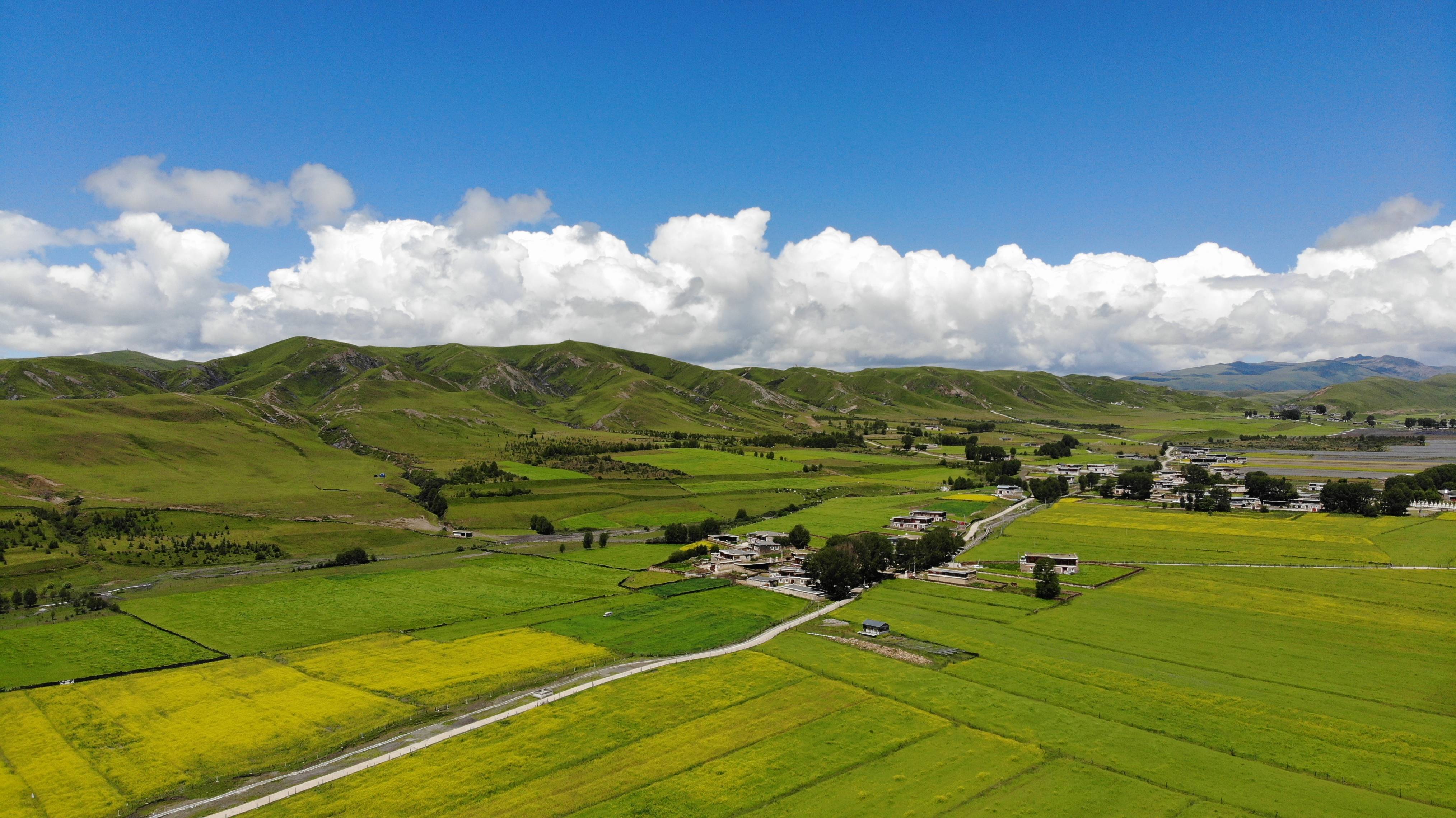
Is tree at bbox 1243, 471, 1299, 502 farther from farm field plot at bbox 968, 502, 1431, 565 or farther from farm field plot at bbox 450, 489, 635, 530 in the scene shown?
farm field plot at bbox 450, 489, 635, 530

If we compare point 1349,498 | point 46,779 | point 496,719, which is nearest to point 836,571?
point 496,719

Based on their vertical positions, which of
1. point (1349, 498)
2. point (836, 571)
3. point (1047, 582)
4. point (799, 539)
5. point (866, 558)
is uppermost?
point (1349, 498)

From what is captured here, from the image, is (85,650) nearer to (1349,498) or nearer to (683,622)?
(683,622)

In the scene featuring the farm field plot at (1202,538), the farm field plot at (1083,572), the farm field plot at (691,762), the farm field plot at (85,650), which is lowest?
the farm field plot at (691,762)

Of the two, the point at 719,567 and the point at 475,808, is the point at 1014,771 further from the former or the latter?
the point at 719,567

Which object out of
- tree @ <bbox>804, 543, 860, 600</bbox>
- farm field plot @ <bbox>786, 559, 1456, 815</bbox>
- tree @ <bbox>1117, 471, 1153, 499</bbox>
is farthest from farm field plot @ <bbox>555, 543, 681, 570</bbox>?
tree @ <bbox>1117, 471, 1153, 499</bbox>

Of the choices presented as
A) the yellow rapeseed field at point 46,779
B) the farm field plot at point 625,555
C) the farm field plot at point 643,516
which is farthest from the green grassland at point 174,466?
the yellow rapeseed field at point 46,779

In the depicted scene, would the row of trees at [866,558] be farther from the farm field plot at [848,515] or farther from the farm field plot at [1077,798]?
the farm field plot at [1077,798]
